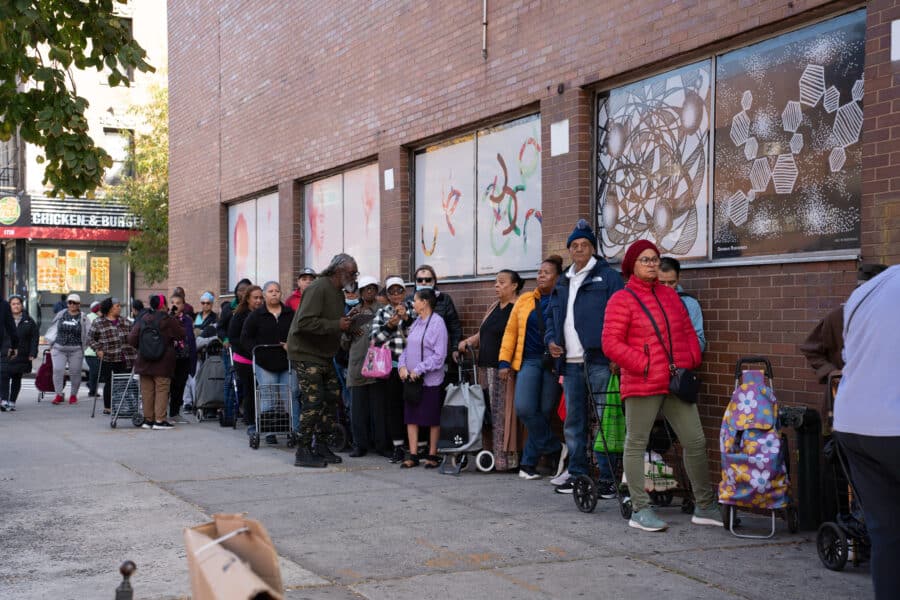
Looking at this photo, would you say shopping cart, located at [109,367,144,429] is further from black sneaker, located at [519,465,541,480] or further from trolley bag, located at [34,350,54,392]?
black sneaker, located at [519,465,541,480]

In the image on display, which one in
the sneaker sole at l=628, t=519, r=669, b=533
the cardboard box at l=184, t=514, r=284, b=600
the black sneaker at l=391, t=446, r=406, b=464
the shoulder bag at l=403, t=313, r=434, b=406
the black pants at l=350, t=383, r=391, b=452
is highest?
the cardboard box at l=184, t=514, r=284, b=600

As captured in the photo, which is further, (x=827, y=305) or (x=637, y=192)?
(x=637, y=192)

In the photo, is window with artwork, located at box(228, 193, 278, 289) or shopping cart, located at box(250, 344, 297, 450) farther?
window with artwork, located at box(228, 193, 278, 289)

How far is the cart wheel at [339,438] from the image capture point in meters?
11.9

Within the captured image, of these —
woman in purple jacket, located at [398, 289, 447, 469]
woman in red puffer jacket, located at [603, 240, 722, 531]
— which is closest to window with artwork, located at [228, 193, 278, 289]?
woman in purple jacket, located at [398, 289, 447, 469]

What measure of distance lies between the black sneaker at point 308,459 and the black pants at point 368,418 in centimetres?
83

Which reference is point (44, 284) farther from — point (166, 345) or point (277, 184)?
point (166, 345)

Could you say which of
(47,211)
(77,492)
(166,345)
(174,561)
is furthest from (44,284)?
(174,561)

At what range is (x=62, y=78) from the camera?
10.2m

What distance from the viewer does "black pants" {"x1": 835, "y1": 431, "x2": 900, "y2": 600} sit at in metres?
4.29

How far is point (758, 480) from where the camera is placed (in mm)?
7203

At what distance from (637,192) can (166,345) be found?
734 cm

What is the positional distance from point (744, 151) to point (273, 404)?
6.44 metres

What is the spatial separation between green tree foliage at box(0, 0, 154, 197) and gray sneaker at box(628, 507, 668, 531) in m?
5.81
